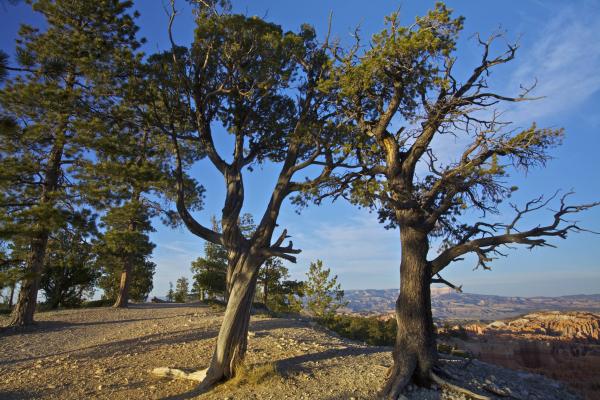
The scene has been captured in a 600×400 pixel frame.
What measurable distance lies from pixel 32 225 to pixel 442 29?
548 inches

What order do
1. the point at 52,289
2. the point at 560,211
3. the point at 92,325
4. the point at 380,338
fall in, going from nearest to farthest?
the point at 560,211
the point at 92,325
the point at 380,338
the point at 52,289

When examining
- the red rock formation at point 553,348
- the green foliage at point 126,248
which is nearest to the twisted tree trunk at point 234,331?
the green foliage at point 126,248

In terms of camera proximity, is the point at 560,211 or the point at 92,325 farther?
the point at 92,325

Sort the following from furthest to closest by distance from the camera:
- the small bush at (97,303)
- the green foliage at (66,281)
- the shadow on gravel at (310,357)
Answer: the small bush at (97,303), the green foliage at (66,281), the shadow on gravel at (310,357)

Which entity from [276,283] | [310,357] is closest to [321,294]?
[276,283]

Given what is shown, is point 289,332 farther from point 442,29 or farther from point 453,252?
point 442,29

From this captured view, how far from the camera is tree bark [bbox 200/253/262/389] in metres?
7.59

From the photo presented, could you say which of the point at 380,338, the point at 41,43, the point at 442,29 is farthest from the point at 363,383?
the point at 41,43

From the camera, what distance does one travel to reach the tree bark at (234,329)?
7.59 metres

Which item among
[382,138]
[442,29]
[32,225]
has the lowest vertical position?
[32,225]

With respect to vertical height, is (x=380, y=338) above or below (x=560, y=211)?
below

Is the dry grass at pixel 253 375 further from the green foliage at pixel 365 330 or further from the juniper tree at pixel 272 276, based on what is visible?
the juniper tree at pixel 272 276

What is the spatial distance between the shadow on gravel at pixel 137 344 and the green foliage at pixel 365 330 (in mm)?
7130

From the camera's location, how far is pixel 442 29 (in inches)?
299
